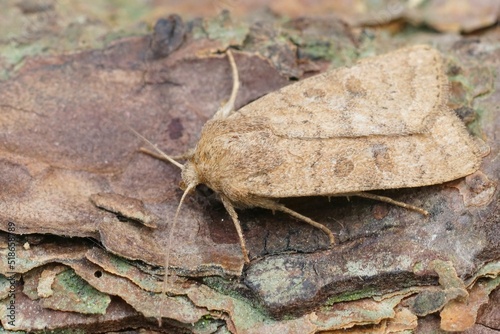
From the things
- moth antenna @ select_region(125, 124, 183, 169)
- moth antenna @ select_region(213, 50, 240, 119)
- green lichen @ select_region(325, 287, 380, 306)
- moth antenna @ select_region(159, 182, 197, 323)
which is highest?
moth antenna @ select_region(213, 50, 240, 119)

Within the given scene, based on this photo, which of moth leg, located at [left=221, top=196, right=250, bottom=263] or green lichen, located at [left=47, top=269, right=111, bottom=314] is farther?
moth leg, located at [left=221, top=196, right=250, bottom=263]

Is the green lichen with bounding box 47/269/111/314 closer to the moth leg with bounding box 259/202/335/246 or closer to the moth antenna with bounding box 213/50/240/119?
the moth leg with bounding box 259/202/335/246

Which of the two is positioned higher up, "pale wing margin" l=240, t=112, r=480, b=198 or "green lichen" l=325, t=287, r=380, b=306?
"pale wing margin" l=240, t=112, r=480, b=198

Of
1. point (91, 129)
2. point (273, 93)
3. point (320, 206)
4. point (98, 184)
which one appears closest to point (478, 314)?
point (320, 206)

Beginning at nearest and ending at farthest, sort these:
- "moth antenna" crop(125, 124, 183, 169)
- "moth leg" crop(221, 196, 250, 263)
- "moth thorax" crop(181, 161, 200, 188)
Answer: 1. "moth leg" crop(221, 196, 250, 263)
2. "moth thorax" crop(181, 161, 200, 188)
3. "moth antenna" crop(125, 124, 183, 169)

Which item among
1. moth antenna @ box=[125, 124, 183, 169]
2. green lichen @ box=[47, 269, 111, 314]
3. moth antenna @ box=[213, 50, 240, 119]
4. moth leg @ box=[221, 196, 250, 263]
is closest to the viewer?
green lichen @ box=[47, 269, 111, 314]

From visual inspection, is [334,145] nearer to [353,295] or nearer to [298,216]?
[298,216]

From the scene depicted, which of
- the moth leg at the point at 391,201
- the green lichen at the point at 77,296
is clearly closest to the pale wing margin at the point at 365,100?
the moth leg at the point at 391,201

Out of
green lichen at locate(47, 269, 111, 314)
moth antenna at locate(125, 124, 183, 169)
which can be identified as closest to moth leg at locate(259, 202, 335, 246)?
moth antenna at locate(125, 124, 183, 169)

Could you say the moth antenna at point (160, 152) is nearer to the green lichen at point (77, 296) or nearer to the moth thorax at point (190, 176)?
the moth thorax at point (190, 176)
